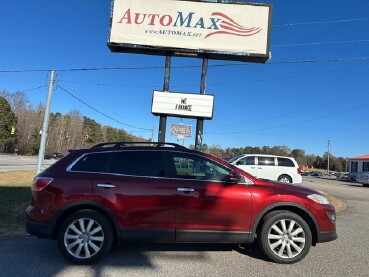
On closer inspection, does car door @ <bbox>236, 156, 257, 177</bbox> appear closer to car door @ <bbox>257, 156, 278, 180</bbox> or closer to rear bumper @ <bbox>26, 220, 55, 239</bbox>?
car door @ <bbox>257, 156, 278, 180</bbox>

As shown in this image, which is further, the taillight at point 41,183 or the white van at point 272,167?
the white van at point 272,167

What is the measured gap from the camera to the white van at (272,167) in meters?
19.8

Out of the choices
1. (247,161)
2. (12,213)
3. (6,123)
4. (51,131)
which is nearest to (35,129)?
(51,131)

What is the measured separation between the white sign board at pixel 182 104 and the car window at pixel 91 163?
293 inches

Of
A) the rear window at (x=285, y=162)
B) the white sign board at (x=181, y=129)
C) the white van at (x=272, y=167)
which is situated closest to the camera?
the white sign board at (x=181, y=129)

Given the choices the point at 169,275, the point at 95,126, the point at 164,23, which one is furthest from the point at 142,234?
the point at 95,126

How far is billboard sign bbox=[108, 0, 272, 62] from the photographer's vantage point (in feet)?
44.7

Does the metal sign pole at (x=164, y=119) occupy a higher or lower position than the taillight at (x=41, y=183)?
higher

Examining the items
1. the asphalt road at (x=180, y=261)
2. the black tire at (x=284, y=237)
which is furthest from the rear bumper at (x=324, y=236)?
the asphalt road at (x=180, y=261)

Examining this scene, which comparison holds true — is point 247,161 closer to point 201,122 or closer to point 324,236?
point 201,122

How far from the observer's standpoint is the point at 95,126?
11938cm

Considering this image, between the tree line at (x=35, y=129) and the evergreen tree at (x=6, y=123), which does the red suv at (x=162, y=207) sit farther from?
the evergreen tree at (x=6, y=123)

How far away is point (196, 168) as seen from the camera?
606cm

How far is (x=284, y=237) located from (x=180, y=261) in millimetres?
1651
